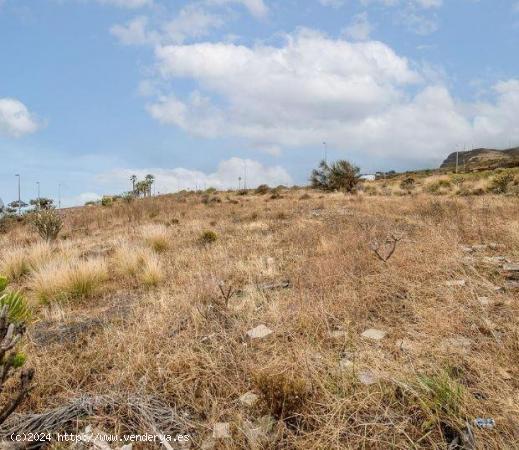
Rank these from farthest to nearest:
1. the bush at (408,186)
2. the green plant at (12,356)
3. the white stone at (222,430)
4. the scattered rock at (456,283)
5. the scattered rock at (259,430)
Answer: the bush at (408,186) → the scattered rock at (456,283) → the white stone at (222,430) → the scattered rock at (259,430) → the green plant at (12,356)

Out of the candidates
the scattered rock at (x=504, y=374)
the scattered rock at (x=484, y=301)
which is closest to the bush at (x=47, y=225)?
the scattered rock at (x=484, y=301)

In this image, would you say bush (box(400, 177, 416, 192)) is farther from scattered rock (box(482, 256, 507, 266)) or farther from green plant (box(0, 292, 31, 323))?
green plant (box(0, 292, 31, 323))

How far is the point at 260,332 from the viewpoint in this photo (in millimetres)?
3723

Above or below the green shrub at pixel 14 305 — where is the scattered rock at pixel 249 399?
below

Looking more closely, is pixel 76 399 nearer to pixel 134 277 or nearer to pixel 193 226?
pixel 134 277

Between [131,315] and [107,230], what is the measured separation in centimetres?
1036

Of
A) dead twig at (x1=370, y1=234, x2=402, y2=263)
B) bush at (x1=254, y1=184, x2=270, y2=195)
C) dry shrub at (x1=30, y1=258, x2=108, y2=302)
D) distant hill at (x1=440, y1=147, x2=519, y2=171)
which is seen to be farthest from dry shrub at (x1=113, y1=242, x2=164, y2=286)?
distant hill at (x1=440, y1=147, x2=519, y2=171)

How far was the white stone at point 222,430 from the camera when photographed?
2.40 m

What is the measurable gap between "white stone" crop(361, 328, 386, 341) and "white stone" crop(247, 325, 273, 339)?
0.87m

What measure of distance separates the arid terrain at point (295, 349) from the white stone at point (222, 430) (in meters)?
0.01

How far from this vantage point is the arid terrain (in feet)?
7.74

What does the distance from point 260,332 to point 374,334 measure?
1052mm

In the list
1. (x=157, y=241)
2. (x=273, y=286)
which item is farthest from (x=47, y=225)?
(x=273, y=286)

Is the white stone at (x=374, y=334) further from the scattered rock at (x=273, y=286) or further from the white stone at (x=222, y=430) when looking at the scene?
the scattered rock at (x=273, y=286)
